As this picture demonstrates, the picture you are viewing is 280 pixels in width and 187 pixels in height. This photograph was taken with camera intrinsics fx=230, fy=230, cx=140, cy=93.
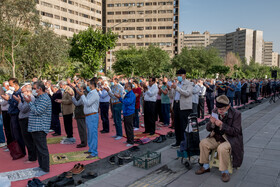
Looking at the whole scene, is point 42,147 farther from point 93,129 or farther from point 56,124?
point 56,124

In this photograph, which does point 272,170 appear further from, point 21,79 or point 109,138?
point 21,79

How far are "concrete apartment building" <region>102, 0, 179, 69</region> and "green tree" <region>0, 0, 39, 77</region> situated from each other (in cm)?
6505

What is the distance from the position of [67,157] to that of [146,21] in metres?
92.8

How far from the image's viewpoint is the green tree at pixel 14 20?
25205 mm

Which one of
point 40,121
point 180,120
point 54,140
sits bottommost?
point 54,140

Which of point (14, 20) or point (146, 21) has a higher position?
point (146, 21)

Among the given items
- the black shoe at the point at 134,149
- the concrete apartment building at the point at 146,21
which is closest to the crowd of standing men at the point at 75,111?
the black shoe at the point at 134,149

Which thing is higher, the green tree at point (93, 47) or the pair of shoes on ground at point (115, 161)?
the green tree at point (93, 47)

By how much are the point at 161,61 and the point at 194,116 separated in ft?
139

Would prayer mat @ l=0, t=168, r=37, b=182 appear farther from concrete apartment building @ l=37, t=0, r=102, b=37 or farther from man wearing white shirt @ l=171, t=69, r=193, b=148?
concrete apartment building @ l=37, t=0, r=102, b=37

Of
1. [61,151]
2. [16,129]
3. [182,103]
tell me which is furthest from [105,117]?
[182,103]

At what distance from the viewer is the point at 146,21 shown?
93.5 m

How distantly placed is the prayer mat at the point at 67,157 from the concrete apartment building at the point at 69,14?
68950 mm

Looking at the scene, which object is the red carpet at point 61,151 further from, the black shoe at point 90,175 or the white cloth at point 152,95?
the white cloth at point 152,95
